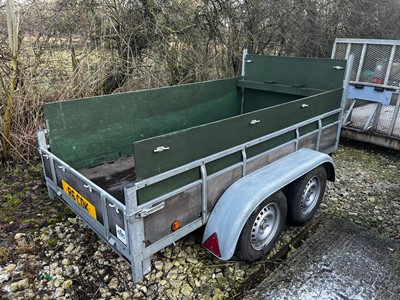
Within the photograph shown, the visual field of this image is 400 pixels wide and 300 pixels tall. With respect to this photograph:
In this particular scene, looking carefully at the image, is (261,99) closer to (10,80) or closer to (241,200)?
(241,200)

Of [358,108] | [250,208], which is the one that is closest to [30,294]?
[250,208]

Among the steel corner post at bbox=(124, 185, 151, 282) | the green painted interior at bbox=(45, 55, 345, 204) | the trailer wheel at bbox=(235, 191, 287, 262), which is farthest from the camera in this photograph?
the trailer wheel at bbox=(235, 191, 287, 262)

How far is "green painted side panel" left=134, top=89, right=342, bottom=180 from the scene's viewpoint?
1737mm

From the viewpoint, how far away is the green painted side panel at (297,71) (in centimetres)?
360

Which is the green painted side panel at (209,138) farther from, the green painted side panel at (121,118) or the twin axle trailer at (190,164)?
the green painted side panel at (121,118)

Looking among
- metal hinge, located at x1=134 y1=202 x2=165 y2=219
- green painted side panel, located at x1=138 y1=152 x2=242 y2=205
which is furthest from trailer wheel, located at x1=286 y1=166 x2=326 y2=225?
metal hinge, located at x1=134 y1=202 x2=165 y2=219

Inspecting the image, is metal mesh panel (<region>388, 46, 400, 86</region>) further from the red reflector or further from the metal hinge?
the metal hinge

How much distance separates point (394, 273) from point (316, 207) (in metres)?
0.85

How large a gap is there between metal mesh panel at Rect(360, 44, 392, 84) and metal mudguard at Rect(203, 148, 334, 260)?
2910 mm

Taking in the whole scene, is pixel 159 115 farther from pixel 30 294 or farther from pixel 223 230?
pixel 30 294

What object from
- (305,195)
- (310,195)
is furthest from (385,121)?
(305,195)

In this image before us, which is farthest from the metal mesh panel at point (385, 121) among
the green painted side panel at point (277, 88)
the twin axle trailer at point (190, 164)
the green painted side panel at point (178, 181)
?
the green painted side panel at point (178, 181)

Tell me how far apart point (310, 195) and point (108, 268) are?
1.94 metres

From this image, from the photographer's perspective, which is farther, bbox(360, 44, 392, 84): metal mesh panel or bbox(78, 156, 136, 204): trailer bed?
bbox(360, 44, 392, 84): metal mesh panel
